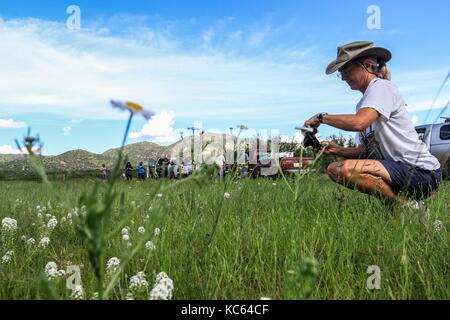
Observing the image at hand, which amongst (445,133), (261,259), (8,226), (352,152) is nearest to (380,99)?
(352,152)

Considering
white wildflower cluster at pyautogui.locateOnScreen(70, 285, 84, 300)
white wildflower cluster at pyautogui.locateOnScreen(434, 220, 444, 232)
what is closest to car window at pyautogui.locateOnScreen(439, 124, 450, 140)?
white wildflower cluster at pyautogui.locateOnScreen(434, 220, 444, 232)

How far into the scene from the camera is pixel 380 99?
137 inches

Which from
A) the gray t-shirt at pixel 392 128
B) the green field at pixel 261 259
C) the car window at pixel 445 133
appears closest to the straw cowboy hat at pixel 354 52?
the gray t-shirt at pixel 392 128

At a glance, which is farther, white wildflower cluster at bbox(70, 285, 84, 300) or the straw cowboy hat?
the straw cowboy hat

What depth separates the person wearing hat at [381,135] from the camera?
352 centimetres

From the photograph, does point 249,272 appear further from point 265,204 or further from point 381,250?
point 265,204

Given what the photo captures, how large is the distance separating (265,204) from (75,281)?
235 centimetres

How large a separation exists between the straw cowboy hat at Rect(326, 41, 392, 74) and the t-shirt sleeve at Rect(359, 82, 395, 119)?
0.34m

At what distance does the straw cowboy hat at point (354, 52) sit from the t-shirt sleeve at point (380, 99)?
1.10 ft

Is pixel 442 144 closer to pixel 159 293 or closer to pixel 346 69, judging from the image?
pixel 346 69

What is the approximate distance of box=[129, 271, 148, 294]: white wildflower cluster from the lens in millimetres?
1811

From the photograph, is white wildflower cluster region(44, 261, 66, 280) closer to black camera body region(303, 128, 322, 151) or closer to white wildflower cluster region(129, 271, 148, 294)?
white wildflower cluster region(129, 271, 148, 294)

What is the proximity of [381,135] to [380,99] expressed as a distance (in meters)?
0.39
